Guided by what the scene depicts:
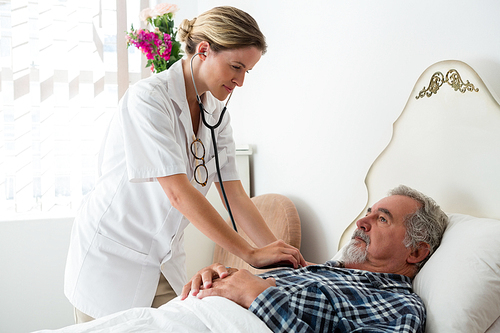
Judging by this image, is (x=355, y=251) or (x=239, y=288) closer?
(x=239, y=288)

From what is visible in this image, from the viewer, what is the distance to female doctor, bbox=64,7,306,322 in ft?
4.09

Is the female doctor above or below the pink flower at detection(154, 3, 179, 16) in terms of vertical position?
below

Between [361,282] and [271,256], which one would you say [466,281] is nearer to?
[361,282]

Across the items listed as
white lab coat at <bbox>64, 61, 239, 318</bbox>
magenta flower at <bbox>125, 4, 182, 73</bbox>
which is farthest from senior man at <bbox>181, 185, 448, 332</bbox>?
magenta flower at <bbox>125, 4, 182, 73</bbox>

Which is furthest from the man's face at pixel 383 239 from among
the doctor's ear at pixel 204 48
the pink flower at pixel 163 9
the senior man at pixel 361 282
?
the pink flower at pixel 163 9

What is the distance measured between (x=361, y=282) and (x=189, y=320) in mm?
509

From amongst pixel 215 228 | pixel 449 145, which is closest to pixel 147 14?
pixel 215 228

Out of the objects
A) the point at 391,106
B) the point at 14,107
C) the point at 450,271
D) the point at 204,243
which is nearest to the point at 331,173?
the point at 391,106

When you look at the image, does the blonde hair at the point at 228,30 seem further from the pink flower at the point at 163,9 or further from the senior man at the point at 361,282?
the pink flower at the point at 163,9

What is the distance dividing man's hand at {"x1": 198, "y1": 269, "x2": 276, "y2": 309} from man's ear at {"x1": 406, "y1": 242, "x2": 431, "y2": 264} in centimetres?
45

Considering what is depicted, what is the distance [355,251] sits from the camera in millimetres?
1355

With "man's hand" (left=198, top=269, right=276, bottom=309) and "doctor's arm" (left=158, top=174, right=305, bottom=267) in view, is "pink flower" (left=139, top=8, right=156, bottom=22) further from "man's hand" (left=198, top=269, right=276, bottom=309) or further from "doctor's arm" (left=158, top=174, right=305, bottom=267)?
"man's hand" (left=198, top=269, right=276, bottom=309)

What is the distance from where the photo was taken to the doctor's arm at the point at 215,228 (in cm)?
114

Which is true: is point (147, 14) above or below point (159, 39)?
above
